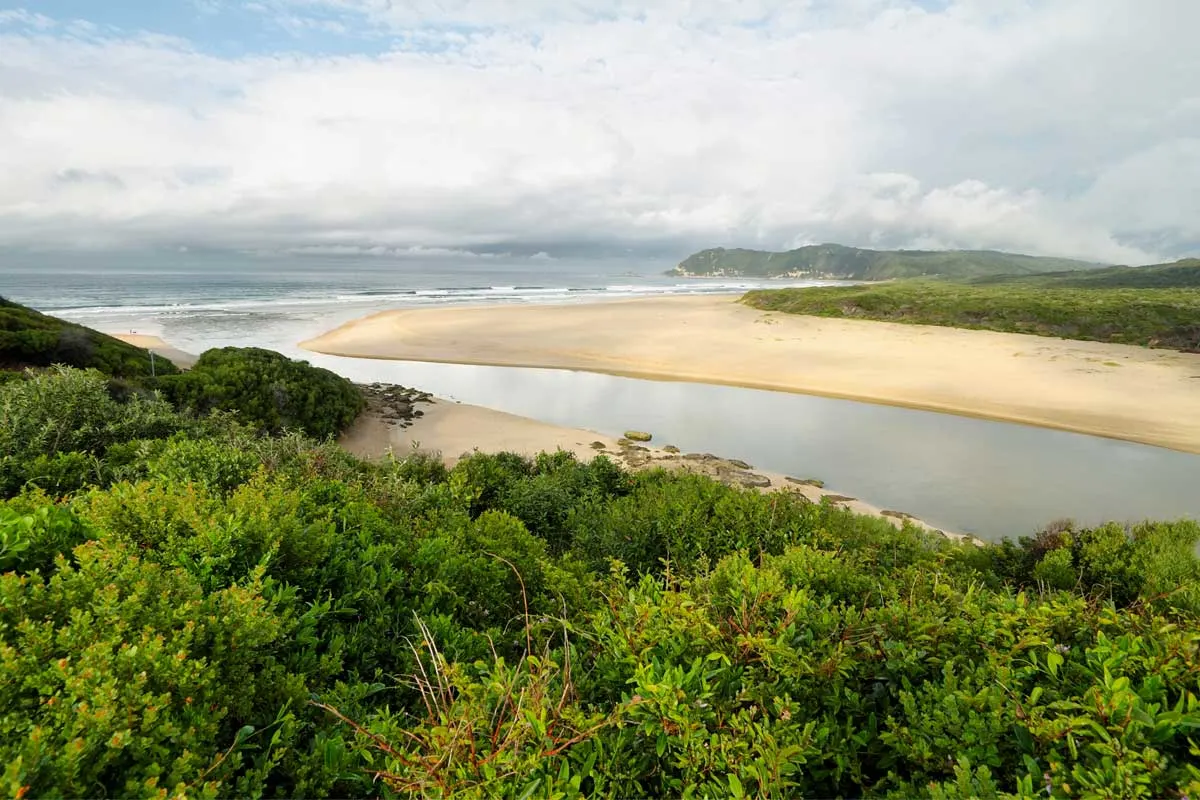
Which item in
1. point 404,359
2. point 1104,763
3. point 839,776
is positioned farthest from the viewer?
point 404,359

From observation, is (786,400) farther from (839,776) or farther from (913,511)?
(839,776)

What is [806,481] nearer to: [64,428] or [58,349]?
[64,428]

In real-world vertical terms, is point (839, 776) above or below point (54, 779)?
below

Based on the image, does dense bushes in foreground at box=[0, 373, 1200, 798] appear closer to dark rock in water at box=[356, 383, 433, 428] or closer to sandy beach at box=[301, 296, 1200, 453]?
dark rock in water at box=[356, 383, 433, 428]

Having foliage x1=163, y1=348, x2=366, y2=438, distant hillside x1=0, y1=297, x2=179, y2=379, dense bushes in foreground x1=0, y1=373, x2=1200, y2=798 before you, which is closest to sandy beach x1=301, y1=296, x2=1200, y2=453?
foliage x1=163, y1=348, x2=366, y2=438

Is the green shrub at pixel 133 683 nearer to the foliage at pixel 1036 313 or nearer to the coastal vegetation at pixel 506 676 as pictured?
the coastal vegetation at pixel 506 676

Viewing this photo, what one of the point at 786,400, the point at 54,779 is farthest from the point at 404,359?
the point at 54,779
